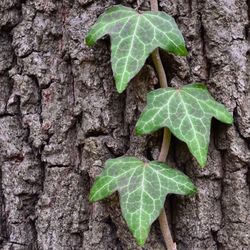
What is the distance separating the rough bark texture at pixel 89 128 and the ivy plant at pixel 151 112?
5 centimetres

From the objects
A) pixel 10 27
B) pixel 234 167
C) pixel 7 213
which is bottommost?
pixel 7 213

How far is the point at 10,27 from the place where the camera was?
1.10m

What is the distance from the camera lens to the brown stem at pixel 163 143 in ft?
3.22

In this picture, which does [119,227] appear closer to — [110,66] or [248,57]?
[110,66]

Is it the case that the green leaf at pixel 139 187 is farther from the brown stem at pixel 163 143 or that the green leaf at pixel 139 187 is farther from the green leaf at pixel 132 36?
the green leaf at pixel 132 36

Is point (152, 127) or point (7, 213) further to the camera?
point (7, 213)

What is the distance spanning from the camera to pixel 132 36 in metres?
0.97

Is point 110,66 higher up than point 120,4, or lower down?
lower down

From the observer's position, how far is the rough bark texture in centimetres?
100

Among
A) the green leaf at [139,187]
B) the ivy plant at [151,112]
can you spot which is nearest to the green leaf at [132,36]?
the ivy plant at [151,112]

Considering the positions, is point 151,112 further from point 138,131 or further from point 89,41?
point 89,41

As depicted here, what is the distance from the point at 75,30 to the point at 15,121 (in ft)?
0.86

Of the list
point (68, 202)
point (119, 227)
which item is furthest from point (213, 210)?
point (68, 202)

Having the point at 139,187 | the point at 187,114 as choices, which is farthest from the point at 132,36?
the point at 139,187
